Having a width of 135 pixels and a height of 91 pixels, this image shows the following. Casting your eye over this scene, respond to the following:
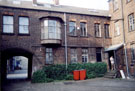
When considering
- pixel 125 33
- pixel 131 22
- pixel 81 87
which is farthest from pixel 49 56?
pixel 131 22

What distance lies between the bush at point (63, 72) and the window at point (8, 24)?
5.95 metres

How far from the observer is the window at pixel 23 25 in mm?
17047

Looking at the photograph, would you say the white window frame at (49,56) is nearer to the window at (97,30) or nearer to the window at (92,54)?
the window at (92,54)

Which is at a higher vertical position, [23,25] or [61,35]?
[23,25]

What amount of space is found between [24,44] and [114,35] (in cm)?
1237

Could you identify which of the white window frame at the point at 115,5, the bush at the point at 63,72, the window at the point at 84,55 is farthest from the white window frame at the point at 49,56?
the white window frame at the point at 115,5

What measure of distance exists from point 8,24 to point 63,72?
869 cm

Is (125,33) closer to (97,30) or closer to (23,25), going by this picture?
(97,30)

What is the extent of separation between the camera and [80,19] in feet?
64.1

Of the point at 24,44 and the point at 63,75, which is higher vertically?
the point at 24,44

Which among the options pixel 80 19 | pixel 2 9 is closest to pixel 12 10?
pixel 2 9

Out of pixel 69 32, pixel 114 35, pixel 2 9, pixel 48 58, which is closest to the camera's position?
pixel 2 9

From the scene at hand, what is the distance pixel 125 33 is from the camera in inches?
698

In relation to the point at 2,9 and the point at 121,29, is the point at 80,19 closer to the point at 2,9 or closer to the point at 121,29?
the point at 121,29
